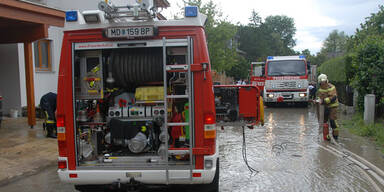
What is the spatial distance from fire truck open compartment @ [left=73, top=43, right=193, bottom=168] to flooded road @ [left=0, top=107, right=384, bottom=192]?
132cm

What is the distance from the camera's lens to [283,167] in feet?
20.6

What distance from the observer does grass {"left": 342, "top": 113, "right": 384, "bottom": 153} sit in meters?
8.63

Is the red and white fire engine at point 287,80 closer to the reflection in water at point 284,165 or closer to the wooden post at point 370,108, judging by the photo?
the wooden post at point 370,108

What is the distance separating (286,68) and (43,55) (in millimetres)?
11734

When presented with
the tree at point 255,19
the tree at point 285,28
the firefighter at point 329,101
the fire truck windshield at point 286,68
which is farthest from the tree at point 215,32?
the tree at point 285,28

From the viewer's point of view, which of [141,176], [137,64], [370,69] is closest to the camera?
[141,176]

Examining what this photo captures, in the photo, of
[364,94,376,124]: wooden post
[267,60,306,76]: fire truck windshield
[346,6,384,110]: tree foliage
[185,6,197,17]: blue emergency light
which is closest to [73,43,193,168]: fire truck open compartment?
[185,6,197,17]: blue emergency light

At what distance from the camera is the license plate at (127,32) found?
4.12 m

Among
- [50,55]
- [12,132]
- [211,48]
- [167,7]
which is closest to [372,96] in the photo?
[12,132]

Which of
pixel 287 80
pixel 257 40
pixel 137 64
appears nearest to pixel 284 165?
pixel 137 64

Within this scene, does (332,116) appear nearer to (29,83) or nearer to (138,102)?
(138,102)

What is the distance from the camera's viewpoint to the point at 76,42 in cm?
424

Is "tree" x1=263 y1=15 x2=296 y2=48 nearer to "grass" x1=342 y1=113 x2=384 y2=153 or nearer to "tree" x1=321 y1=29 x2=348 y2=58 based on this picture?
"tree" x1=321 y1=29 x2=348 y2=58

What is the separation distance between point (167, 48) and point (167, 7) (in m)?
26.4
